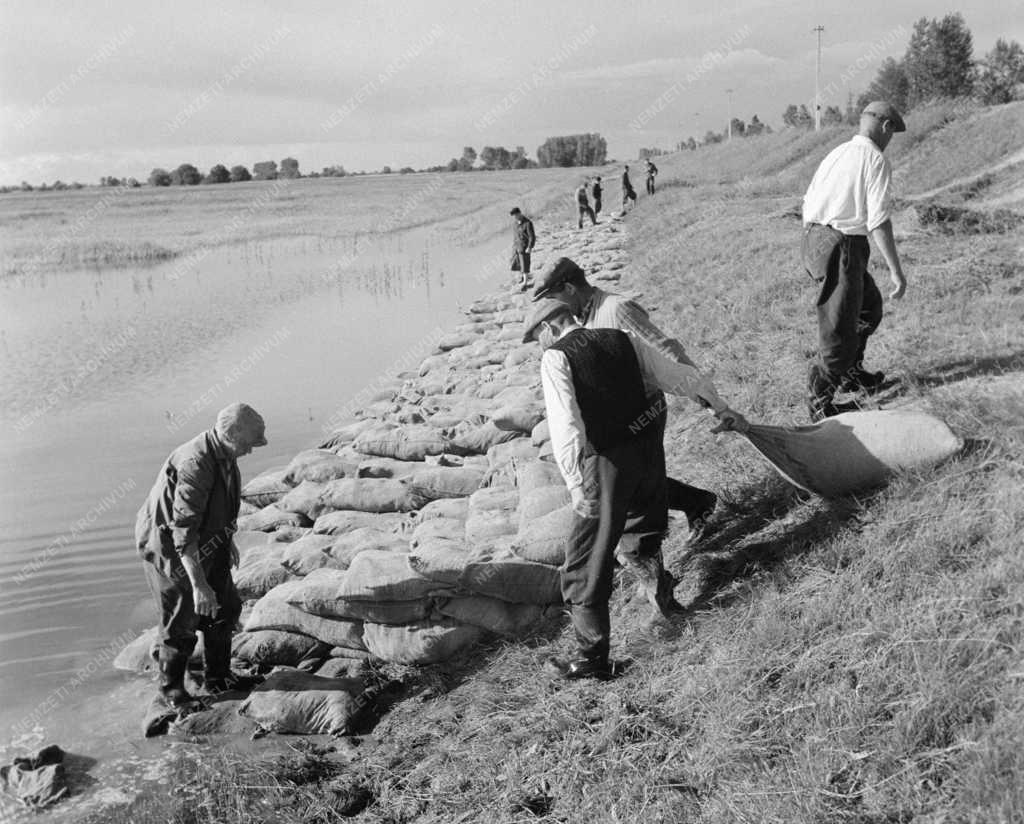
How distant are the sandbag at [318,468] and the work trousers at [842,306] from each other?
13.3ft

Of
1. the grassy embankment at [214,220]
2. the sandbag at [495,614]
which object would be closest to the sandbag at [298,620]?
the sandbag at [495,614]

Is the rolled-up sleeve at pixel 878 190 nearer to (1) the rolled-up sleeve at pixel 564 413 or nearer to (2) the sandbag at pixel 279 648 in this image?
(1) the rolled-up sleeve at pixel 564 413

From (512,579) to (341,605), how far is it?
3.35 feet

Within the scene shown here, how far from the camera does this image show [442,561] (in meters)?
4.79

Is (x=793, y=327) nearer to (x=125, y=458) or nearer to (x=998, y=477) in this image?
(x=998, y=477)

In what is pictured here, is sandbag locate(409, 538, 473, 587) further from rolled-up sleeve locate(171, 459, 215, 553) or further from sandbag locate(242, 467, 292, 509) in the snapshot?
sandbag locate(242, 467, 292, 509)

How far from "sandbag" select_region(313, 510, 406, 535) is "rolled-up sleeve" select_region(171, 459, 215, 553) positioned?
1.69m

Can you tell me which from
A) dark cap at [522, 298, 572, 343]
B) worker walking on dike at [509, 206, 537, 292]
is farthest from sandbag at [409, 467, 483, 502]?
worker walking on dike at [509, 206, 537, 292]

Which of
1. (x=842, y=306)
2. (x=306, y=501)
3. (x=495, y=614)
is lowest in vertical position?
(x=495, y=614)

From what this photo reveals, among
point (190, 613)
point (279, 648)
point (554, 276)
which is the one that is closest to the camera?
point (554, 276)

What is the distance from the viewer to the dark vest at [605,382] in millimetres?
3598

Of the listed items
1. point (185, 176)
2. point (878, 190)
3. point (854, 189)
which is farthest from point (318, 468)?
point (185, 176)

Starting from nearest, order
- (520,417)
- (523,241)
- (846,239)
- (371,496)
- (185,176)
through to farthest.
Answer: (846,239)
(371,496)
(520,417)
(523,241)
(185,176)

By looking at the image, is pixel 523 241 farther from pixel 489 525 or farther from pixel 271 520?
pixel 489 525
